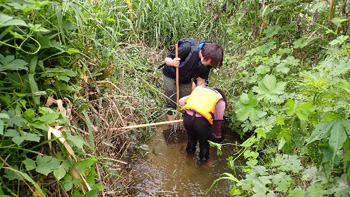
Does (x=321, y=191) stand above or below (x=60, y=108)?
below

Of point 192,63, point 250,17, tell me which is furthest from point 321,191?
point 250,17

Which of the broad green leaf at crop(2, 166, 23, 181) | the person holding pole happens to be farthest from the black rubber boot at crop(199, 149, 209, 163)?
the broad green leaf at crop(2, 166, 23, 181)

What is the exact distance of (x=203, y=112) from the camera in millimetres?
3348

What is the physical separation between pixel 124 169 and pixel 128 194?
35 centimetres

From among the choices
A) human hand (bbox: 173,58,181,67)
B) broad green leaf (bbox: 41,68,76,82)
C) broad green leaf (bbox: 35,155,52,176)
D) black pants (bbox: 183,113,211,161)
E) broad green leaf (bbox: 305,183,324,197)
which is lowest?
black pants (bbox: 183,113,211,161)

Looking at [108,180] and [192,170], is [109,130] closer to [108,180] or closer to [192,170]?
[108,180]

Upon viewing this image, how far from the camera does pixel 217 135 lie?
3707 millimetres

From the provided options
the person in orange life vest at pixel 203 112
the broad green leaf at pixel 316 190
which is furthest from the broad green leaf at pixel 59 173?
the person in orange life vest at pixel 203 112

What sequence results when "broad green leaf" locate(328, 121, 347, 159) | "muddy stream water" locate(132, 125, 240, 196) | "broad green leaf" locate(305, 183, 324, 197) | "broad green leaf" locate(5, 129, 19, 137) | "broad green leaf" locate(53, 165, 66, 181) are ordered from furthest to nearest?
"muddy stream water" locate(132, 125, 240, 196)
"broad green leaf" locate(305, 183, 324, 197)
"broad green leaf" locate(53, 165, 66, 181)
"broad green leaf" locate(5, 129, 19, 137)
"broad green leaf" locate(328, 121, 347, 159)

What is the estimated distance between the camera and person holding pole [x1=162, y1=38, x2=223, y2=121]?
12.3ft

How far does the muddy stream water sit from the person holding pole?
1.65 feet

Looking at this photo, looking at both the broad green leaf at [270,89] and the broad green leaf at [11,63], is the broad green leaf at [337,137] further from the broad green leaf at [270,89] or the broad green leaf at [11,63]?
the broad green leaf at [11,63]

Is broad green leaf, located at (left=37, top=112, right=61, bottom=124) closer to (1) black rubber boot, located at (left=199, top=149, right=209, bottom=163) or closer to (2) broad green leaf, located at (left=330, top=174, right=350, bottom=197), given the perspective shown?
(2) broad green leaf, located at (left=330, top=174, right=350, bottom=197)

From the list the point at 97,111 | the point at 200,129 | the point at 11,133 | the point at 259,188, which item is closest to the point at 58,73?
the point at 11,133
